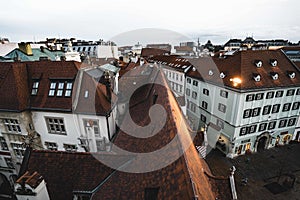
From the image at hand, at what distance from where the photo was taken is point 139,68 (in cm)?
3475

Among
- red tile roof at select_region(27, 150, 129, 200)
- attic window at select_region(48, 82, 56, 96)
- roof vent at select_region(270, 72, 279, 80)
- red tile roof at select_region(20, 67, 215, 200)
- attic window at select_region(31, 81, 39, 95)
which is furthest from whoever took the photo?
roof vent at select_region(270, 72, 279, 80)

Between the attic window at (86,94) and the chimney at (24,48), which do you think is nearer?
the attic window at (86,94)

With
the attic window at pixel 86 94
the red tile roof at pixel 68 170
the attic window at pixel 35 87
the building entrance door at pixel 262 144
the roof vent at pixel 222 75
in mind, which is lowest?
the building entrance door at pixel 262 144

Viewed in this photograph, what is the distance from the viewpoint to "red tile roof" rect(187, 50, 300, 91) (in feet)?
90.3

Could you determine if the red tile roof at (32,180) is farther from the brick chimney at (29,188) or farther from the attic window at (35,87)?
the attic window at (35,87)

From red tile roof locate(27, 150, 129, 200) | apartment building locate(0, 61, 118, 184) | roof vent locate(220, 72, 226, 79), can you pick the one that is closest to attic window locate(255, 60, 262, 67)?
roof vent locate(220, 72, 226, 79)

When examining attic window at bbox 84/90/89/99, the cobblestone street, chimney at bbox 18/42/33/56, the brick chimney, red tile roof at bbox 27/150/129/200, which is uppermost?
chimney at bbox 18/42/33/56

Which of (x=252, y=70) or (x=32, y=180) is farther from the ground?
(x=252, y=70)

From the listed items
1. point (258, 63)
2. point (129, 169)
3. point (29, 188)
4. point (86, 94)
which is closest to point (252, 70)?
point (258, 63)

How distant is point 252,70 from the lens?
28906 millimetres

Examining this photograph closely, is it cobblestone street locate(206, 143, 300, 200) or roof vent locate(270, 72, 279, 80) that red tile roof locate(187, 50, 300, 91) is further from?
cobblestone street locate(206, 143, 300, 200)

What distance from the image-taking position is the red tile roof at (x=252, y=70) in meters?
27.5

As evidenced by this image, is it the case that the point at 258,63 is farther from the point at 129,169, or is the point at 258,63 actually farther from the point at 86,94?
the point at 129,169

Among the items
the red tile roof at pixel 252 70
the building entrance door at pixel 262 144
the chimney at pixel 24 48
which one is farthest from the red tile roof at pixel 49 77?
the building entrance door at pixel 262 144
